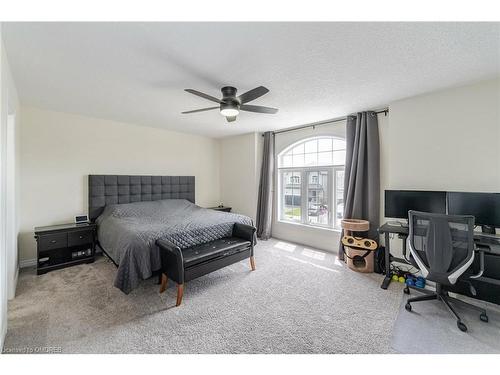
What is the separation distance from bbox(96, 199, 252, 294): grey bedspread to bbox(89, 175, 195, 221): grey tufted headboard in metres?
0.22

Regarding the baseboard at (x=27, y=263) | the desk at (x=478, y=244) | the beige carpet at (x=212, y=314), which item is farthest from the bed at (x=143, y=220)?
the desk at (x=478, y=244)

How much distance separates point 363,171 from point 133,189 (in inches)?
164

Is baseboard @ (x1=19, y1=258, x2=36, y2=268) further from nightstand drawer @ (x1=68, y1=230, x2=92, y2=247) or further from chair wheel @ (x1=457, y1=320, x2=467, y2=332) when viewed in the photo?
chair wheel @ (x1=457, y1=320, x2=467, y2=332)

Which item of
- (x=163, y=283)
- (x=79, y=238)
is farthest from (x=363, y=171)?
(x=79, y=238)

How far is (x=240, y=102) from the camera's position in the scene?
2281 millimetres

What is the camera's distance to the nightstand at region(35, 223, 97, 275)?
2.85 m

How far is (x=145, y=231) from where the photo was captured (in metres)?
2.50

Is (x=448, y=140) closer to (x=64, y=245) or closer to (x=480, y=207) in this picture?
(x=480, y=207)

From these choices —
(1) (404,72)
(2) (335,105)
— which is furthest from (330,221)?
(1) (404,72)

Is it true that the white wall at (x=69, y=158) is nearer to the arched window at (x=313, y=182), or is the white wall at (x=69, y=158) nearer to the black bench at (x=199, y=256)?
the black bench at (x=199, y=256)

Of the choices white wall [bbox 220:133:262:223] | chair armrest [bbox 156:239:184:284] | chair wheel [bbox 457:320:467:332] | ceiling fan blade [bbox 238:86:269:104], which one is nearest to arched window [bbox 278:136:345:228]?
white wall [bbox 220:133:262:223]

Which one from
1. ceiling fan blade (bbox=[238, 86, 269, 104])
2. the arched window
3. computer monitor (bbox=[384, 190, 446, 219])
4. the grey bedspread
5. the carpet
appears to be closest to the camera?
the carpet
